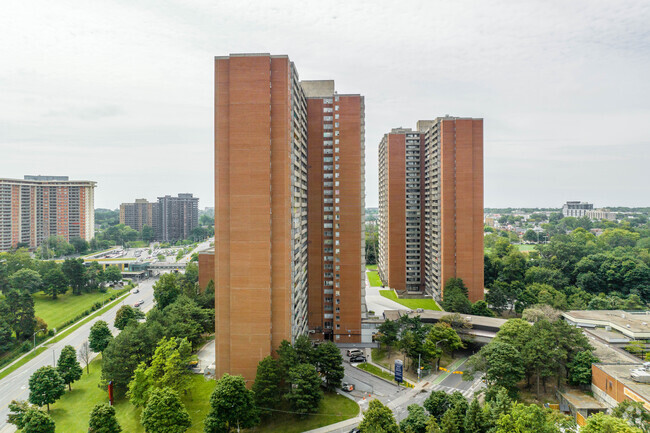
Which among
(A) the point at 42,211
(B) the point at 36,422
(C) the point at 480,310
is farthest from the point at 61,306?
(C) the point at 480,310

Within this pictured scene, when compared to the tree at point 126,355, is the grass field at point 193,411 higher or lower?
lower

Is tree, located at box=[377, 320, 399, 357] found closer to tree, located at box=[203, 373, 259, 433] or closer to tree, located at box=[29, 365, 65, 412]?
tree, located at box=[203, 373, 259, 433]

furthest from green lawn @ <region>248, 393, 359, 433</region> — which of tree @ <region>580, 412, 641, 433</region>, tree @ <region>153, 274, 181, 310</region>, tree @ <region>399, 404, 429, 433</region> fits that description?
tree @ <region>153, 274, 181, 310</region>

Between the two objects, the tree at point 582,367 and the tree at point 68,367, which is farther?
the tree at point 68,367

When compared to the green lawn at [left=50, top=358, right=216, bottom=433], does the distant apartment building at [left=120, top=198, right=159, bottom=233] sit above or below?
above

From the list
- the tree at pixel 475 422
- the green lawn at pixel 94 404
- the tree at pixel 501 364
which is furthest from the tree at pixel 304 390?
the tree at pixel 501 364

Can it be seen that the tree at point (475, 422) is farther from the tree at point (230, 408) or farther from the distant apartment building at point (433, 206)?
the distant apartment building at point (433, 206)

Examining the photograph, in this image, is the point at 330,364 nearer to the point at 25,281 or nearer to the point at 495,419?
the point at 495,419
